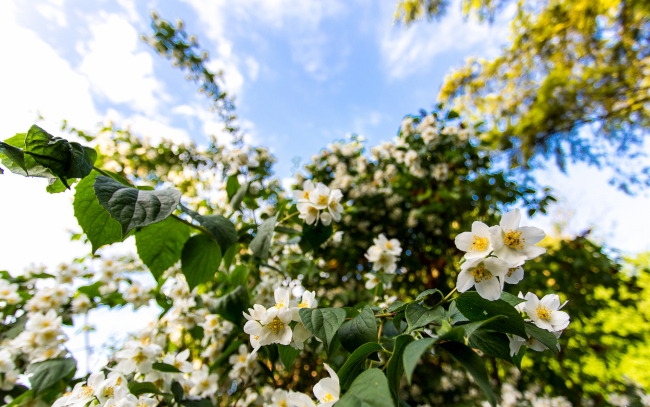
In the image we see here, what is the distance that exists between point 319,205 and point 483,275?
498 millimetres

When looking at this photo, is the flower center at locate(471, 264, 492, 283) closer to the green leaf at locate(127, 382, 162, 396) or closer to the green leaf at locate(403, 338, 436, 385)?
the green leaf at locate(403, 338, 436, 385)

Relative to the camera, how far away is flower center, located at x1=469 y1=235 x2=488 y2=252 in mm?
551

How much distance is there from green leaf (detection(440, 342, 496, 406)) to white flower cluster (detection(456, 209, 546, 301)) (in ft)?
0.35

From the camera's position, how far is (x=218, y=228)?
2.25ft

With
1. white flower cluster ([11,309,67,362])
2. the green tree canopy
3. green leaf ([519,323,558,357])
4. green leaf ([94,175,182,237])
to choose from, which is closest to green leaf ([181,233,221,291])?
green leaf ([94,175,182,237])

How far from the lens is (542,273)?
1953 mm

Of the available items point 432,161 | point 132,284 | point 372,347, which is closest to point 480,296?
point 372,347

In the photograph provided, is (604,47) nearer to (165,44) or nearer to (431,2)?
(431,2)

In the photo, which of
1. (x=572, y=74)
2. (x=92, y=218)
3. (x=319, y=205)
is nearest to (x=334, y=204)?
(x=319, y=205)

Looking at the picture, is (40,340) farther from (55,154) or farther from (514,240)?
(514,240)

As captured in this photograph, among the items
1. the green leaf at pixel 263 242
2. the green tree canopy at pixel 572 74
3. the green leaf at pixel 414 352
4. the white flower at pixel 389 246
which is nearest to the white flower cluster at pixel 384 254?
the white flower at pixel 389 246

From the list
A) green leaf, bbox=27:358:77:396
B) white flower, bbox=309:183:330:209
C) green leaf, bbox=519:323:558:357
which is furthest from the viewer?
white flower, bbox=309:183:330:209

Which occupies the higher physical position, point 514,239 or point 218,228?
point 218,228

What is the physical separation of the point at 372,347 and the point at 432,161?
1832 mm
